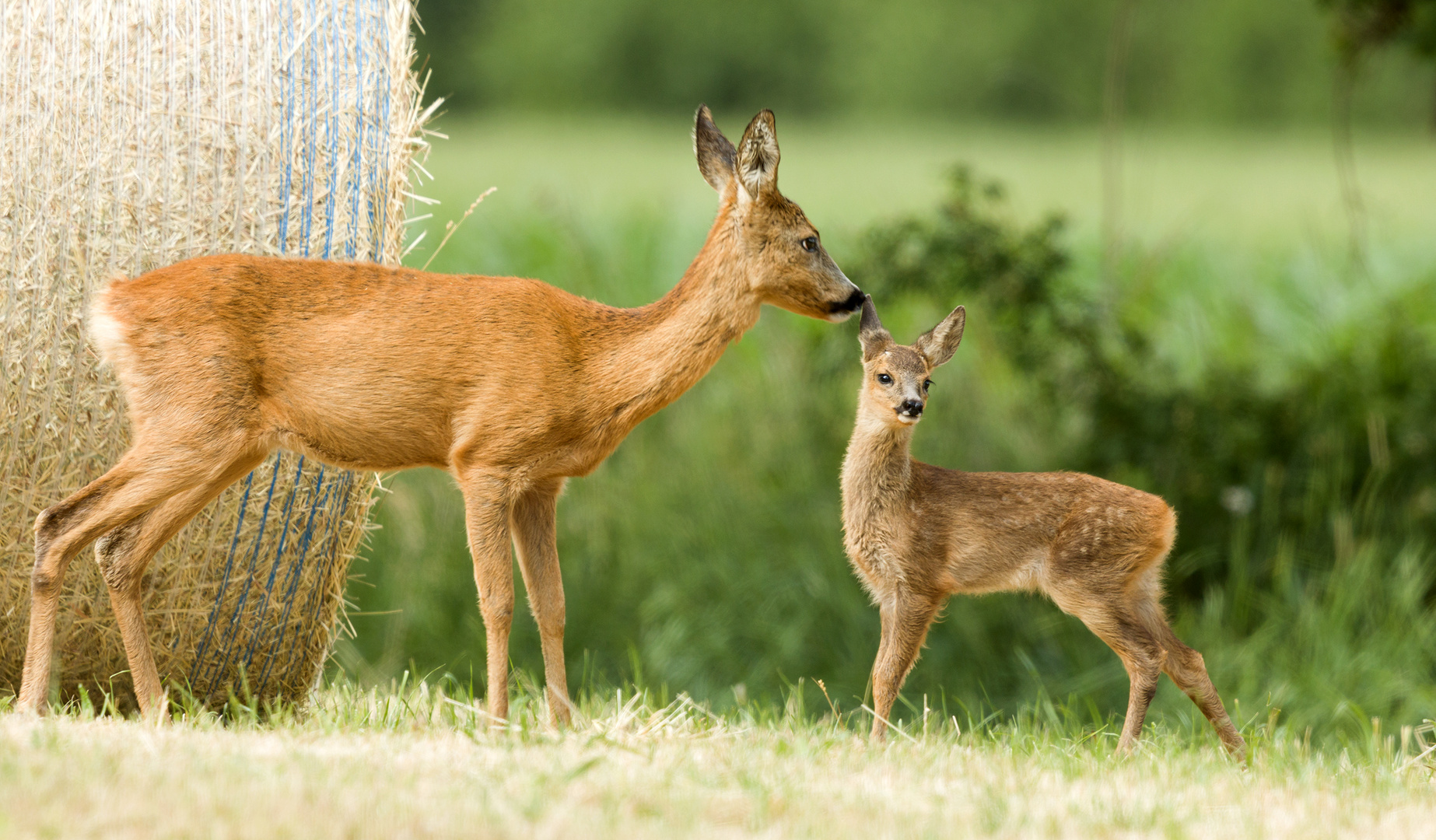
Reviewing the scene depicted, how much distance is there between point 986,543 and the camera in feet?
18.1

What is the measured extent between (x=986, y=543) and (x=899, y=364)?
2.35 ft

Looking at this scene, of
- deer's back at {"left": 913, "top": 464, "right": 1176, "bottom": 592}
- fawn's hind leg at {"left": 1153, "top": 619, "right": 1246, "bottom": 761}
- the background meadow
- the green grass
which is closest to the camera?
the green grass

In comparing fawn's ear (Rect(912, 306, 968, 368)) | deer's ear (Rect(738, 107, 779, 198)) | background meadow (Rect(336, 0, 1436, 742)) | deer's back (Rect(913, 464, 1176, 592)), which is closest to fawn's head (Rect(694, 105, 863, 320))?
deer's ear (Rect(738, 107, 779, 198))

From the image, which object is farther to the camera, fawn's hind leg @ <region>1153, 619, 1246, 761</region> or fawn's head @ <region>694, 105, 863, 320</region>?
fawn's hind leg @ <region>1153, 619, 1246, 761</region>

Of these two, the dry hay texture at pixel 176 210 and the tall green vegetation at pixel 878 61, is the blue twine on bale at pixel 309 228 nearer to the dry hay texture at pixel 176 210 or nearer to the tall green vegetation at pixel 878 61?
the dry hay texture at pixel 176 210

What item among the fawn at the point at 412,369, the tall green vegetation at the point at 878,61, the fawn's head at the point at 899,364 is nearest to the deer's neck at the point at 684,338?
the fawn at the point at 412,369

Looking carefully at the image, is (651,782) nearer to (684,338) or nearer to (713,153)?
(684,338)

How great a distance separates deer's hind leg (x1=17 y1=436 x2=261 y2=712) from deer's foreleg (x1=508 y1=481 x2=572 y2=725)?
101 cm

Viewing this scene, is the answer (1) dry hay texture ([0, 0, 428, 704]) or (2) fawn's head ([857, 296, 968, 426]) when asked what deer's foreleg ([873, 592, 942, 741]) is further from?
(1) dry hay texture ([0, 0, 428, 704])

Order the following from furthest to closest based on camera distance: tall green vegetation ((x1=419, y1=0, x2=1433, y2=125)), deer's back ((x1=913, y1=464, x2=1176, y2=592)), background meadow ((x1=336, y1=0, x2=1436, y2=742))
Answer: tall green vegetation ((x1=419, y1=0, x2=1433, y2=125)) < background meadow ((x1=336, y1=0, x2=1436, y2=742)) < deer's back ((x1=913, y1=464, x2=1176, y2=592))

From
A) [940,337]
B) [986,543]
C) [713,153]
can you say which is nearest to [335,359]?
[713,153]

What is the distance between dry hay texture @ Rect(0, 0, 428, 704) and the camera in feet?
18.2

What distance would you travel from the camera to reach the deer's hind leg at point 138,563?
5.37m

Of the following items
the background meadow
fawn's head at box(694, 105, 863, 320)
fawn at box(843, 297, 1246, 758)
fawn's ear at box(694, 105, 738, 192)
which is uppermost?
fawn's ear at box(694, 105, 738, 192)
